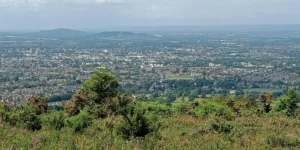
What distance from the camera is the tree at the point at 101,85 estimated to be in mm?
18422

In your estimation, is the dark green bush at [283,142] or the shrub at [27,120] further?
the shrub at [27,120]

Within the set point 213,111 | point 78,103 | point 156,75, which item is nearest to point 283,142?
point 213,111

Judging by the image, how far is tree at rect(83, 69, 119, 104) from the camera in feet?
60.4

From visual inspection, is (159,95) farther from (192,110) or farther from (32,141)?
(32,141)

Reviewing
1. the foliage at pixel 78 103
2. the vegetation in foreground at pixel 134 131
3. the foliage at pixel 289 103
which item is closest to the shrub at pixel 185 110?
the vegetation in foreground at pixel 134 131

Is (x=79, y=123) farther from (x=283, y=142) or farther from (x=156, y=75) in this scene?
(x=156, y=75)

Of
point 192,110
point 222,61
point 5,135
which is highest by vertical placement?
point 5,135

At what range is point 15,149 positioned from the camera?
8766mm

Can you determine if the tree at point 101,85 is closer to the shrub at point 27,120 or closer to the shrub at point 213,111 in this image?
the shrub at point 213,111

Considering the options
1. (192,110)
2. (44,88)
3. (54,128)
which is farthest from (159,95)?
(54,128)

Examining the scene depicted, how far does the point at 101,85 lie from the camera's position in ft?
60.7

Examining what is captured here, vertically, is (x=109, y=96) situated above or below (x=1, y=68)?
above

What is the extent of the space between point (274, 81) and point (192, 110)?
4785 centimetres

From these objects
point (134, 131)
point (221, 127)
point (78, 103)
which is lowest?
point (78, 103)
